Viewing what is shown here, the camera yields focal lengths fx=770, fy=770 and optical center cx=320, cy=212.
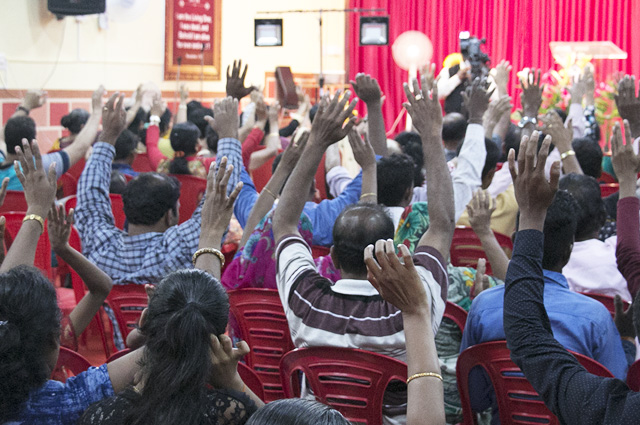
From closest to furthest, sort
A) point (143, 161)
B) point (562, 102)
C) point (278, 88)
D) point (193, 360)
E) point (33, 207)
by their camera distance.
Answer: point (193, 360) < point (33, 207) < point (143, 161) < point (562, 102) < point (278, 88)

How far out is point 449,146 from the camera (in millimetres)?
4961

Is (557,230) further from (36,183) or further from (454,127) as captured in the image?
(454,127)

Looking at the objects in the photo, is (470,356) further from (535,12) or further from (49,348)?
(535,12)

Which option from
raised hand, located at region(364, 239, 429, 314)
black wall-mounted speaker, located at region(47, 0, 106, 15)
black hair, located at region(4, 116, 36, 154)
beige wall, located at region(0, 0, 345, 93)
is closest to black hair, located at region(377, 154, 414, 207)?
raised hand, located at region(364, 239, 429, 314)

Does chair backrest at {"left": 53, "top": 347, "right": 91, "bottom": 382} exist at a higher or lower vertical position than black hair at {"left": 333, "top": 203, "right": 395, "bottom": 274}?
lower

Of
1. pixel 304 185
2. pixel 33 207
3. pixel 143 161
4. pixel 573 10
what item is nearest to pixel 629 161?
pixel 304 185

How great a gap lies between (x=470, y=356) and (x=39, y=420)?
1041mm

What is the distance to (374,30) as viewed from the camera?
9.25m

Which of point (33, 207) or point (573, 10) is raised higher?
point (573, 10)

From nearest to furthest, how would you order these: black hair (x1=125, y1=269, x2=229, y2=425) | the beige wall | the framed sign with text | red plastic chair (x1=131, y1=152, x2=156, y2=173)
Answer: black hair (x1=125, y1=269, x2=229, y2=425) < red plastic chair (x1=131, y1=152, x2=156, y2=173) < the beige wall < the framed sign with text

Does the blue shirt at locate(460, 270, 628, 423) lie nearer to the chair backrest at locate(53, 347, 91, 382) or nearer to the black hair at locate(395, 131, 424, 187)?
the chair backrest at locate(53, 347, 91, 382)

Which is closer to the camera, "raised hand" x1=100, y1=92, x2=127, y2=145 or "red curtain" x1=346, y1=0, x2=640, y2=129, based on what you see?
"raised hand" x1=100, y1=92, x2=127, y2=145

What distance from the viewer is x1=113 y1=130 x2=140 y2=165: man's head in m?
4.80

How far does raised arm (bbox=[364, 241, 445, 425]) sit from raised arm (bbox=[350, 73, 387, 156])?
5.38 feet
